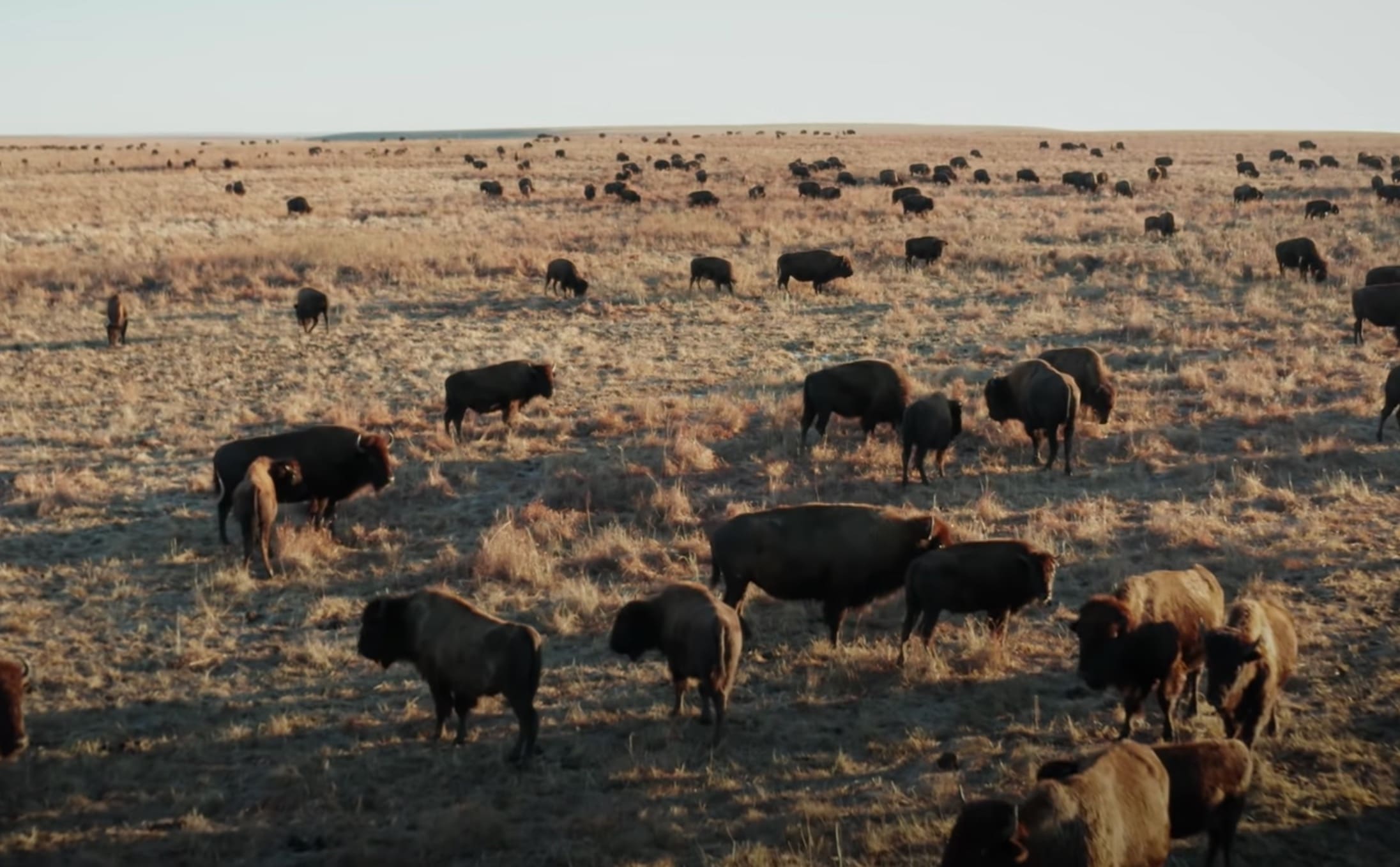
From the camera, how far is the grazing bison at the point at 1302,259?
28.3 metres

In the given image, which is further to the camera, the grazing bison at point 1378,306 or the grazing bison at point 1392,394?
the grazing bison at point 1378,306

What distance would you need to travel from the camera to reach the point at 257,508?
39.2ft

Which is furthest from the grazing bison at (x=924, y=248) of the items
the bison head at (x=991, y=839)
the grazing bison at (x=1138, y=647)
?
the bison head at (x=991, y=839)

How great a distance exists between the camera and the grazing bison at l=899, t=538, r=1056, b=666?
9.51 metres

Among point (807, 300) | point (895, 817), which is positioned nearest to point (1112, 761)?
point (895, 817)

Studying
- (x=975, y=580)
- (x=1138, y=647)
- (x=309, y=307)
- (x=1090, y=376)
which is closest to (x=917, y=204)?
(x=309, y=307)

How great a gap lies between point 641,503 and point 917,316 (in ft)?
42.7

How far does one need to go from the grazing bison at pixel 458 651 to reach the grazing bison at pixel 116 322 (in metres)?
16.8

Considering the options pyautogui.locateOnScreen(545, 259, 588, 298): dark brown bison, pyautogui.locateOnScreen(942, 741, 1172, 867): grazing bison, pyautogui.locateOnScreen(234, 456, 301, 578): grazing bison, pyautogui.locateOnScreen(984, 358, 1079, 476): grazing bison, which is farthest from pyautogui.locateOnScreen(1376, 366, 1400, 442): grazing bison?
pyautogui.locateOnScreen(545, 259, 588, 298): dark brown bison

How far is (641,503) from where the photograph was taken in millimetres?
13883

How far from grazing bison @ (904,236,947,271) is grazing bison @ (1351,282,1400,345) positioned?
11.2 m

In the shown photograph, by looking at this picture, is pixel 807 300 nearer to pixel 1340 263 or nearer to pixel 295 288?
pixel 295 288

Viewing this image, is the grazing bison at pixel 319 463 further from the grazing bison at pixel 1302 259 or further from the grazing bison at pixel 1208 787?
the grazing bison at pixel 1302 259

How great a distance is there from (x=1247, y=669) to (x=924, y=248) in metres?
24.6
